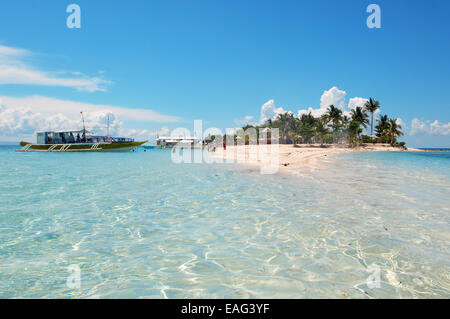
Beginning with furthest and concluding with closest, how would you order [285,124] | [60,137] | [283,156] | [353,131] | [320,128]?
[285,124]
[320,128]
[353,131]
[60,137]
[283,156]

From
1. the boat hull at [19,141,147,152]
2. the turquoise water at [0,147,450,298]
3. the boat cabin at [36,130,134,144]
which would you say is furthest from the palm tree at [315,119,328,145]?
the turquoise water at [0,147,450,298]

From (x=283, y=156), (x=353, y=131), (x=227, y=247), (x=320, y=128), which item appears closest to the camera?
(x=227, y=247)

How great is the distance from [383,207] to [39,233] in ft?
31.9

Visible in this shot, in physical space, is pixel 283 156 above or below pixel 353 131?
below

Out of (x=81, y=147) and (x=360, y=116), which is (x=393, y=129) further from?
(x=81, y=147)

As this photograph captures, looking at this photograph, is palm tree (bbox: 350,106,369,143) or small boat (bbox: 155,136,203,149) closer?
palm tree (bbox: 350,106,369,143)

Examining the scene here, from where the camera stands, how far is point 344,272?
4.17 m

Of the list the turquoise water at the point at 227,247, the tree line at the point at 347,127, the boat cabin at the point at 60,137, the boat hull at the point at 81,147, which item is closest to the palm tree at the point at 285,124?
the tree line at the point at 347,127

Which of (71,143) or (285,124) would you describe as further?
(285,124)

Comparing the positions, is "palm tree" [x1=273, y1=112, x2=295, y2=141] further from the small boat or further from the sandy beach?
the small boat

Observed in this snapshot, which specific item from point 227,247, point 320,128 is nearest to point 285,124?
point 320,128

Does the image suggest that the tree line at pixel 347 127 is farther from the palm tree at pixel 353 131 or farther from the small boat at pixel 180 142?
the small boat at pixel 180 142
